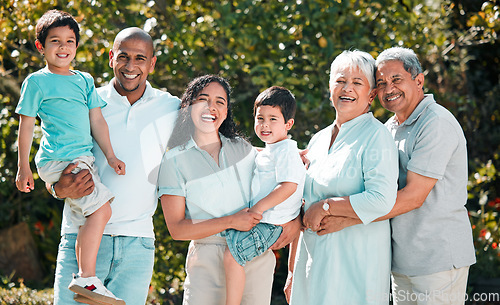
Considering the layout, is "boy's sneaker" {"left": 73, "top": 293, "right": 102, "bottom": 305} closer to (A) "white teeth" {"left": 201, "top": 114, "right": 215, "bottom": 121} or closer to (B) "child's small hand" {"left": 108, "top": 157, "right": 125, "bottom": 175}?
(B) "child's small hand" {"left": 108, "top": 157, "right": 125, "bottom": 175}

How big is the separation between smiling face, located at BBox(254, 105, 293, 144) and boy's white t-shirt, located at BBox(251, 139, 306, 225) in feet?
0.14

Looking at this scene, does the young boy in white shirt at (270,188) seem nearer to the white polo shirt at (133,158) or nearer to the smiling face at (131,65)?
the white polo shirt at (133,158)

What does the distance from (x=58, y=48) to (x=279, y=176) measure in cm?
123

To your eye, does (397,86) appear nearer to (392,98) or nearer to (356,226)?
(392,98)

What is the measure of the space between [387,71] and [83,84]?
59.3 inches

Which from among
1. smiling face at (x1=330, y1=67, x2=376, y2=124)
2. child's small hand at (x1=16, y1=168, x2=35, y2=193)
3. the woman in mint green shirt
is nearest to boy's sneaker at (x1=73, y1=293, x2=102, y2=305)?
the woman in mint green shirt

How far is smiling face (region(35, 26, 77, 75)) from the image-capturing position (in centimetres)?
280

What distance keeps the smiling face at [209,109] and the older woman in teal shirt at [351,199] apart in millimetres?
544

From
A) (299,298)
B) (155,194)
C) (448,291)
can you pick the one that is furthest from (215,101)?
(448,291)

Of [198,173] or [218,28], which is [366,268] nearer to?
[198,173]

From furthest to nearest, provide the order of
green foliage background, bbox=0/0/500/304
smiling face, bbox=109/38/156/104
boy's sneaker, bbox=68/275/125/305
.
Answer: green foliage background, bbox=0/0/500/304 < smiling face, bbox=109/38/156/104 < boy's sneaker, bbox=68/275/125/305

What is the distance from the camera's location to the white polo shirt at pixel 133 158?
2.86 meters

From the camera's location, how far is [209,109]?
2.84 metres

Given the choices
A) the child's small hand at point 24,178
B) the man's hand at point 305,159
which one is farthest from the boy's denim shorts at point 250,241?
the child's small hand at point 24,178
